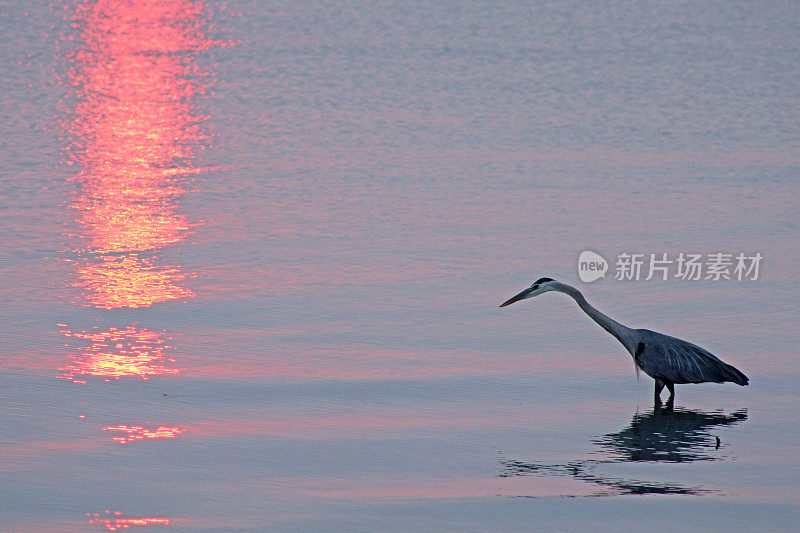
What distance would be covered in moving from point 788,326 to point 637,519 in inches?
177

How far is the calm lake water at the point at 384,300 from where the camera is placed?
26.8ft

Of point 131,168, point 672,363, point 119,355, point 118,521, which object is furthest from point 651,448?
point 131,168

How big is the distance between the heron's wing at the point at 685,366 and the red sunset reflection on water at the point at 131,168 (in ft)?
11.5

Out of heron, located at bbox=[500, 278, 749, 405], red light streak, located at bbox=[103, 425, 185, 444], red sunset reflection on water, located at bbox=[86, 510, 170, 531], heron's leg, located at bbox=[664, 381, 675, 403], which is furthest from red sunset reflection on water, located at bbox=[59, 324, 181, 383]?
heron's leg, located at bbox=[664, 381, 675, 403]

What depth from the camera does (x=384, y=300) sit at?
480 inches

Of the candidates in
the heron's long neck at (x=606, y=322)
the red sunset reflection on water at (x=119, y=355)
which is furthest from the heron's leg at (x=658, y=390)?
the red sunset reflection on water at (x=119, y=355)

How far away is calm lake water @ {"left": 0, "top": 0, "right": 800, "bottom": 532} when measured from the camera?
8.17m

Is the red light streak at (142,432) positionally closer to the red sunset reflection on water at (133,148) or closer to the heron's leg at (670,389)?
the red sunset reflection on water at (133,148)

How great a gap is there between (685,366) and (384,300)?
9.94ft

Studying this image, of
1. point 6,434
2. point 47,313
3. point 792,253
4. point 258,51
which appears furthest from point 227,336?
point 258,51

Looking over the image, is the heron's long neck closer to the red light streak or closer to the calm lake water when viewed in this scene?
the calm lake water

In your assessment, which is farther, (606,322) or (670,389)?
(606,322)

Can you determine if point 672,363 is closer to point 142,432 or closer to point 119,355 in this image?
point 142,432

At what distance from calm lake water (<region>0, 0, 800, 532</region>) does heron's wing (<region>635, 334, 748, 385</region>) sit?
22cm
